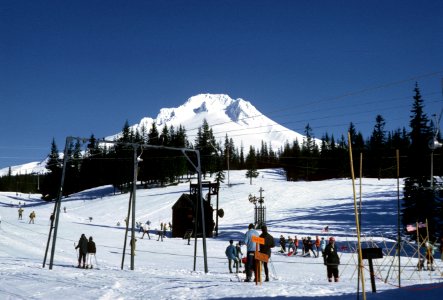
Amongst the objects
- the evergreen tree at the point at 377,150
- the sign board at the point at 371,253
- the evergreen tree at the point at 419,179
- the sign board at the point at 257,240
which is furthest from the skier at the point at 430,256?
the evergreen tree at the point at 377,150

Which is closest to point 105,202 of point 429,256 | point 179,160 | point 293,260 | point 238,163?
point 179,160

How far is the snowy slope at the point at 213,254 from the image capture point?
40.1 feet

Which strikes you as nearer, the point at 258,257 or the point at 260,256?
the point at 258,257

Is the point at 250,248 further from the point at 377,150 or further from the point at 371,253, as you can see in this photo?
the point at 377,150

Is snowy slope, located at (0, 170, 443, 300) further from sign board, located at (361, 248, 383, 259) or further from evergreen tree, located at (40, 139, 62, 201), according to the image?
evergreen tree, located at (40, 139, 62, 201)

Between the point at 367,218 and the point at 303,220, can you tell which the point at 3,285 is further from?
the point at 367,218

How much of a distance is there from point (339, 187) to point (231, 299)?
233 ft

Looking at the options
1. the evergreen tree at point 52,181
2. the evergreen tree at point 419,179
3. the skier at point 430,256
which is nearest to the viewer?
the skier at point 430,256

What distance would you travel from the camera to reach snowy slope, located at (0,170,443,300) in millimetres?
12227

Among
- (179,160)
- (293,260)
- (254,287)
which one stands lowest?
(293,260)

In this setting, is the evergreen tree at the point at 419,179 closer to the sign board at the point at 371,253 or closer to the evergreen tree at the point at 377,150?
the sign board at the point at 371,253

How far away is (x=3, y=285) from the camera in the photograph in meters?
14.1

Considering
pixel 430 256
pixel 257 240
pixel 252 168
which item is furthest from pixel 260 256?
pixel 252 168

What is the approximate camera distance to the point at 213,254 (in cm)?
3186
